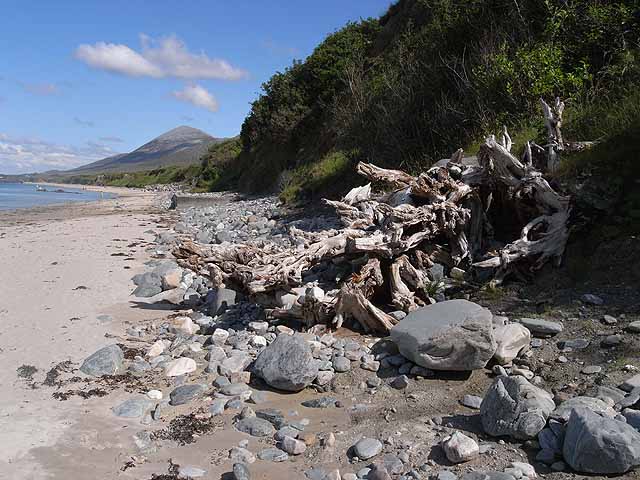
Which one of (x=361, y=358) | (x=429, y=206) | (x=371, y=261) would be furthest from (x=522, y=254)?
(x=361, y=358)

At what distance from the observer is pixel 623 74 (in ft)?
30.1

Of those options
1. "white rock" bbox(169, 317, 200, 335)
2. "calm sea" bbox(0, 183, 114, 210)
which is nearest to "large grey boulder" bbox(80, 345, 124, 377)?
"white rock" bbox(169, 317, 200, 335)

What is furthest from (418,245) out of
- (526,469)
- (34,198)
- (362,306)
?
(34,198)

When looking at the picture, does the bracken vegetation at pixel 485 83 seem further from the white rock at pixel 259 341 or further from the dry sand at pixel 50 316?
the dry sand at pixel 50 316

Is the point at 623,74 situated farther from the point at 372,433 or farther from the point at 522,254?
the point at 372,433

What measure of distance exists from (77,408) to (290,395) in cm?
198

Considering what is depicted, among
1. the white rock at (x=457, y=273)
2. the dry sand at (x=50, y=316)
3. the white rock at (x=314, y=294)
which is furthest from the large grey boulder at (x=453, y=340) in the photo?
the dry sand at (x=50, y=316)

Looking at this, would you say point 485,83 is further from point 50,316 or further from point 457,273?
point 50,316

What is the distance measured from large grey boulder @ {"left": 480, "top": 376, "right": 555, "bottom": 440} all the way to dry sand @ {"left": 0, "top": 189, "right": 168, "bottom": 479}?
312 cm

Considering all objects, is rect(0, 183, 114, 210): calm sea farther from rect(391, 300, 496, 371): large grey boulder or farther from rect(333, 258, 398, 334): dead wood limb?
rect(391, 300, 496, 371): large grey boulder

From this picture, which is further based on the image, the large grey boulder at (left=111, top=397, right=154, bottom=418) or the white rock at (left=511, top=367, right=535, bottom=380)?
the large grey boulder at (left=111, top=397, right=154, bottom=418)

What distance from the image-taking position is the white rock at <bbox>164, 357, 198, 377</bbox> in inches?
222

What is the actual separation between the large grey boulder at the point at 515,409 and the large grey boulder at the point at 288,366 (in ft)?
5.64

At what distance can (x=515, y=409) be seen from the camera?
3.75m
